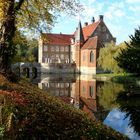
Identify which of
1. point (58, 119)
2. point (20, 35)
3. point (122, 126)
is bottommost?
point (122, 126)

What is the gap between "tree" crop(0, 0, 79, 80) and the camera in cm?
1477

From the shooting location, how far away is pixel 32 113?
9.62m

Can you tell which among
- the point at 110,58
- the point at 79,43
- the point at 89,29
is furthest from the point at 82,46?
the point at 110,58

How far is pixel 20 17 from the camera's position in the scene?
59.0 feet

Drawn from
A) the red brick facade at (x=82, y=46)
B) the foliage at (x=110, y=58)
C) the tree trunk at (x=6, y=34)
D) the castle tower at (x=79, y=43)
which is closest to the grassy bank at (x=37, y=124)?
the tree trunk at (x=6, y=34)

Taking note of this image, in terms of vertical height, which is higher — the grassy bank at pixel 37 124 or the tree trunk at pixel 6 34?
the tree trunk at pixel 6 34

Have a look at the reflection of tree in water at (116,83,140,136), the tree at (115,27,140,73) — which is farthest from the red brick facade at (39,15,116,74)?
the reflection of tree in water at (116,83,140,136)

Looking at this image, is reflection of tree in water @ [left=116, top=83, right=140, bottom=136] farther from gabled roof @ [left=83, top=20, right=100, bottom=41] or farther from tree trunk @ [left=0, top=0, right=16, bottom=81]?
gabled roof @ [left=83, top=20, right=100, bottom=41]

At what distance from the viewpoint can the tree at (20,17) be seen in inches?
582

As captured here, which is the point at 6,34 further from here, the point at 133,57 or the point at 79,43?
the point at 79,43

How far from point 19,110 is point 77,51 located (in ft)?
219

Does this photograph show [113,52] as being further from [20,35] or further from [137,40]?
[20,35]

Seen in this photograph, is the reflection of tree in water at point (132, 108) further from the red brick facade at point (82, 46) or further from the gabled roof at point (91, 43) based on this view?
the red brick facade at point (82, 46)

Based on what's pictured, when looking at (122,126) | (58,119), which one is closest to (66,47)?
(122,126)
